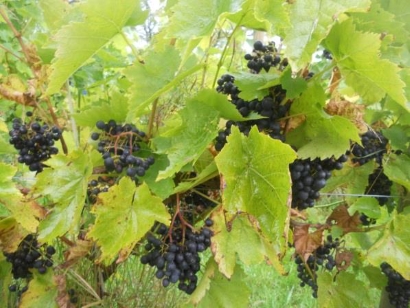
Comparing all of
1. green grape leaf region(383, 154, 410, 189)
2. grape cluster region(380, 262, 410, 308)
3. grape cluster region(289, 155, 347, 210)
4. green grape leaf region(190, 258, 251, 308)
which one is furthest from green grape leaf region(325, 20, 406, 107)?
grape cluster region(380, 262, 410, 308)

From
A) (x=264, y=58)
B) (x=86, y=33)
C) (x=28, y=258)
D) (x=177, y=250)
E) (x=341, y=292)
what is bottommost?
(x=341, y=292)

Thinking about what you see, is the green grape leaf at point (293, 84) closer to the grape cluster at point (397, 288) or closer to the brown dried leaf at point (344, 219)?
the brown dried leaf at point (344, 219)

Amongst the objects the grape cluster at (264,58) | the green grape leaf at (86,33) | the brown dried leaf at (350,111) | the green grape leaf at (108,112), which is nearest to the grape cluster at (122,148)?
the green grape leaf at (108,112)

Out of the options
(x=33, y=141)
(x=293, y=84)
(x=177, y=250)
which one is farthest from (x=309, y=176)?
(x=33, y=141)

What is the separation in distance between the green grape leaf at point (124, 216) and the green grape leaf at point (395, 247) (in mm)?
543

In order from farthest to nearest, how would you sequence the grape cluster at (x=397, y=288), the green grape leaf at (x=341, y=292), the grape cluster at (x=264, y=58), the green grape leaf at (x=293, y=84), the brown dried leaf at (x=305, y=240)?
the grape cluster at (x=397, y=288) < the green grape leaf at (x=341, y=292) < the brown dried leaf at (x=305, y=240) < the grape cluster at (x=264, y=58) < the green grape leaf at (x=293, y=84)

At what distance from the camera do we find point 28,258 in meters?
1.10

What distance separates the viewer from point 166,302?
1.44 metres

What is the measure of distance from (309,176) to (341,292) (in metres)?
0.49

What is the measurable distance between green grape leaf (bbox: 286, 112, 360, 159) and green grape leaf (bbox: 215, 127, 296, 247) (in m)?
0.13

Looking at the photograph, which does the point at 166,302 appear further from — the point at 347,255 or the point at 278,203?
the point at 278,203

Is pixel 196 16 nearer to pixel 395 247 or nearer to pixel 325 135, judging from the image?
pixel 325 135

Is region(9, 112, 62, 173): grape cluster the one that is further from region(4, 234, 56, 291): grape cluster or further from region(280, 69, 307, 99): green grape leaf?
region(280, 69, 307, 99): green grape leaf

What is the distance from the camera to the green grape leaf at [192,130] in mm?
822
